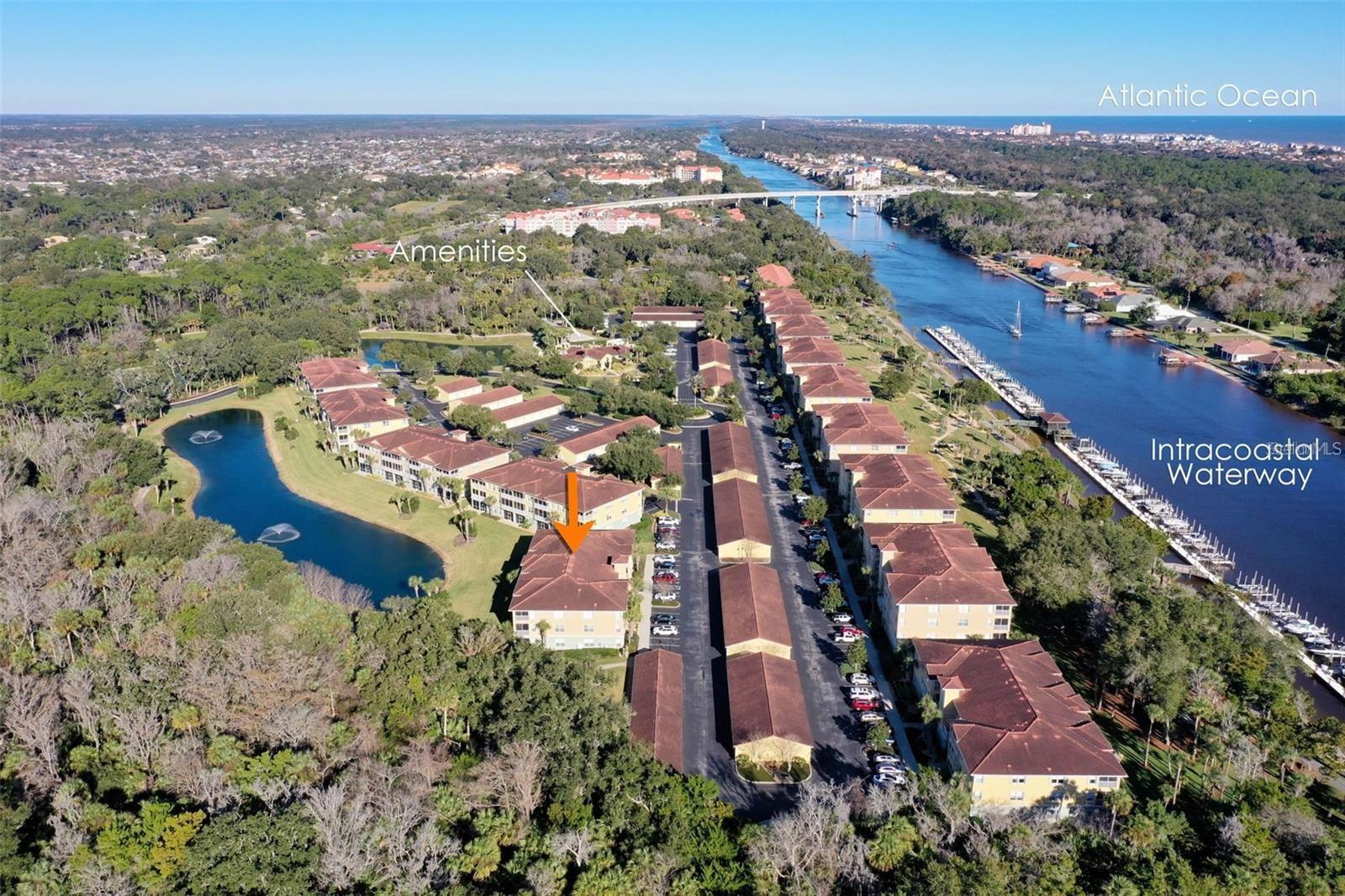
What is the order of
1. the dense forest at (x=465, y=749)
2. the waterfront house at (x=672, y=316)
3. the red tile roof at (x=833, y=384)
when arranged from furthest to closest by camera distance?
1. the waterfront house at (x=672, y=316)
2. the red tile roof at (x=833, y=384)
3. the dense forest at (x=465, y=749)

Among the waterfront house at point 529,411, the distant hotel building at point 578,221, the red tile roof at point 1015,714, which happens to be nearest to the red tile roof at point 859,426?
the waterfront house at point 529,411

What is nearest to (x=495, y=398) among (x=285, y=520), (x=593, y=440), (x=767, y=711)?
(x=593, y=440)

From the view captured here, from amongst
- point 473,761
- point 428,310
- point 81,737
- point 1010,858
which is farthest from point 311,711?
point 428,310

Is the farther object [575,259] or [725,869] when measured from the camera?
[575,259]

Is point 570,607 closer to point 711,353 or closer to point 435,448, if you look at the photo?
point 435,448

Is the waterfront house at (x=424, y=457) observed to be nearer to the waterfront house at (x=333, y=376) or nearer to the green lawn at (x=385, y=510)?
the green lawn at (x=385, y=510)

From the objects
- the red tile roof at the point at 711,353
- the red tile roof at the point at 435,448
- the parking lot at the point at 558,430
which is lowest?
the parking lot at the point at 558,430

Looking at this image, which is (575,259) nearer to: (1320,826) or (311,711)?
(311,711)
